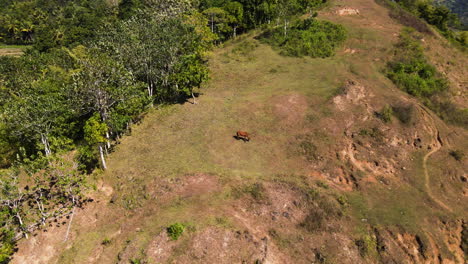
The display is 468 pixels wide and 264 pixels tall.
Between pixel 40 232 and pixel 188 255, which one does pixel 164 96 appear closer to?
pixel 40 232

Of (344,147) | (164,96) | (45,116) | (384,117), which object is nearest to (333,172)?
(344,147)

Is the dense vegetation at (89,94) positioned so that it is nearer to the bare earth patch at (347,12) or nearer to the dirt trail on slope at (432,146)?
the bare earth patch at (347,12)

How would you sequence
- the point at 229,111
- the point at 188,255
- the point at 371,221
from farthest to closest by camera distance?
the point at 229,111 < the point at 371,221 < the point at 188,255

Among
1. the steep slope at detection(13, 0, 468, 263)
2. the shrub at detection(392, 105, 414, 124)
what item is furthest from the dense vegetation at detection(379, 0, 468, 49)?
the shrub at detection(392, 105, 414, 124)

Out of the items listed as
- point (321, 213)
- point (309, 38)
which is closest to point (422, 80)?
point (309, 38)

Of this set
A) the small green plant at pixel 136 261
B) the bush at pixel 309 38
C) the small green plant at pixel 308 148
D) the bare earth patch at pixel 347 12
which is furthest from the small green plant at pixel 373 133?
the bare earth patch at pixel 347 12

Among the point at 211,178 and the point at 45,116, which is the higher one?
the point at 45,116
